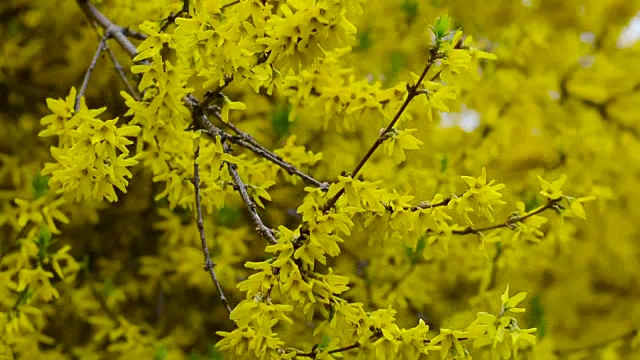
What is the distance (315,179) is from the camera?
6.15 feet

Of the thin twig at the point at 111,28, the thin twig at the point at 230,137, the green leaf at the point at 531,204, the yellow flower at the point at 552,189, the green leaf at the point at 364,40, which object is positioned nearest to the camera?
the thin twig at the point at 230,137

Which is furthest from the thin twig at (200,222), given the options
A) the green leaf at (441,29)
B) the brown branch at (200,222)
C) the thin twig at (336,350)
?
the green leaf at (441,29)

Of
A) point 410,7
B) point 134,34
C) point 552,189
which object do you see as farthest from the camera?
point 410,7

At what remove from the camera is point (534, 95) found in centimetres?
346

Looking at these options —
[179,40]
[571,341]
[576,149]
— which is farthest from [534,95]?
[179,40]

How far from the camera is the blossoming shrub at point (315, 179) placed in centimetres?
160

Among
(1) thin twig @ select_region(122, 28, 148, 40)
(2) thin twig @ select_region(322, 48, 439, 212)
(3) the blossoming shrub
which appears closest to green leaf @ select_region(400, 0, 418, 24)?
(3) the blossoming shrub

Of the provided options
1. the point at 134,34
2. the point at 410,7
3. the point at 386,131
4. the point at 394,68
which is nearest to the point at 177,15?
the point at 134,34

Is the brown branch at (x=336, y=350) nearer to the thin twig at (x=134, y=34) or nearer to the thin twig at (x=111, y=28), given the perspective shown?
the thin twig at (x=111, y=28)

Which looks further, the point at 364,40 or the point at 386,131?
the point at 364,40

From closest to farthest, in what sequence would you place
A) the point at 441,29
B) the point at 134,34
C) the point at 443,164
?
the point at 441,29, the point at 134,34, the point at 443,164

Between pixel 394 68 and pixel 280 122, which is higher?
pixel 394 68

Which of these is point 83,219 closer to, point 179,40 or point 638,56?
point 179,40

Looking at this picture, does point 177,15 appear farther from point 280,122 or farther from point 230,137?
point 280,122
